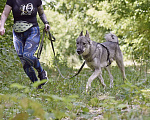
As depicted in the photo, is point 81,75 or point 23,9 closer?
point 23,9

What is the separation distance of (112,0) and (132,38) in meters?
2.77

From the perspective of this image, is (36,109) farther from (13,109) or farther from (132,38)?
(132,38)

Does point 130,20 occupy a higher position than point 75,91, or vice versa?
point 130,20

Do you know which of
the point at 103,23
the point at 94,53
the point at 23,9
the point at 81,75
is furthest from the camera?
the point at 103,23

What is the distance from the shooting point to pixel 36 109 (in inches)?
84.4

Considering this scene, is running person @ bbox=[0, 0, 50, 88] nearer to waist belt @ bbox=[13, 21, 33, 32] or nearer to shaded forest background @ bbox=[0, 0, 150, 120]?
waist belt @ bbox=[13, 21, 33, 32]

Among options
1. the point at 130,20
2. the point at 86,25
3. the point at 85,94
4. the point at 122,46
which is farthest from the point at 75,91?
the point at 86,25

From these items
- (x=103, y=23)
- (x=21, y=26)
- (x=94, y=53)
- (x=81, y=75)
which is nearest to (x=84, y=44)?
(x=94, y=53)

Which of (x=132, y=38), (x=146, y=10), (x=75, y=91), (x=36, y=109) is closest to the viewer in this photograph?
(x=36, y=109)

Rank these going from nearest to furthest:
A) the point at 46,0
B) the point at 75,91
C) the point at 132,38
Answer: the point at 75,91 < the point at 46,0 < the point at 132,38

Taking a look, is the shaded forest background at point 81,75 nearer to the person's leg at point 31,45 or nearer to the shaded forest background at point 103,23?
the shaded forest background at point 103,23

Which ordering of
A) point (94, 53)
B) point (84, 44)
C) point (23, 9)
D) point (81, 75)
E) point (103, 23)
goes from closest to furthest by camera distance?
point (23, 9) < point (84, 44) < point (94, 53) < point (81, 75) < point (103, 23)

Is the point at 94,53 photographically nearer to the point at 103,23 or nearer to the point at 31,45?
the point at 31,45

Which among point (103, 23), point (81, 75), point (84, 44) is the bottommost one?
point (81, 75)
